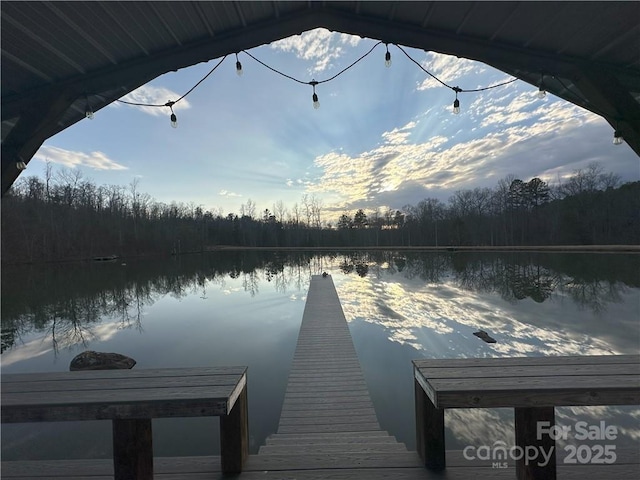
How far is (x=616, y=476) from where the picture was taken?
1518 mm

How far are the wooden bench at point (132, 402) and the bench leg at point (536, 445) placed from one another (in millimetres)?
1427

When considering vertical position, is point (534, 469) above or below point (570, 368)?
below

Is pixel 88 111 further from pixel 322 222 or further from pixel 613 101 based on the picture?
A: pixel 322 222

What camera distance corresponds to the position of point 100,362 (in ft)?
18.1

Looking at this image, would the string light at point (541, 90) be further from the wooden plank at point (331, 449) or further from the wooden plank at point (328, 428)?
the wooden plank at point (328, 428)

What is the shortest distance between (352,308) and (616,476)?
8060 millimetres

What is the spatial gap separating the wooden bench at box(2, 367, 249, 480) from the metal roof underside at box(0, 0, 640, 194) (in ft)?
5.13

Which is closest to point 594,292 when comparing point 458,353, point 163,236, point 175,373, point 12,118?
point 458,353

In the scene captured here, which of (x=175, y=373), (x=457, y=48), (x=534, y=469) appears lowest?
(x=534, y=469)

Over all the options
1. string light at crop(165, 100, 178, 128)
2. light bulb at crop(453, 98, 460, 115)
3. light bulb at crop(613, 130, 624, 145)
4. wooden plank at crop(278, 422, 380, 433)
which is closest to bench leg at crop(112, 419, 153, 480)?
wooden plank at crop(278, 422, 380, 433)

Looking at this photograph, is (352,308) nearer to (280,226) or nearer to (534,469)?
(534,469)

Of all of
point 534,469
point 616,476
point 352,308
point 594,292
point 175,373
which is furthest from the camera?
point 594,292

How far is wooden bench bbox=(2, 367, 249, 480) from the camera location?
1312 mm

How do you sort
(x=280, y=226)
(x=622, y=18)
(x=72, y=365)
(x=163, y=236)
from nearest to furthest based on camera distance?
(x=622, y=18)
(x=72, y=365)
(x=163, y=236)
(x=280, y=226)
